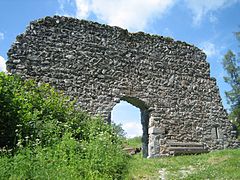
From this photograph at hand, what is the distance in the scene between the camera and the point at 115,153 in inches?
311

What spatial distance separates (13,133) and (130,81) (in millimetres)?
5727

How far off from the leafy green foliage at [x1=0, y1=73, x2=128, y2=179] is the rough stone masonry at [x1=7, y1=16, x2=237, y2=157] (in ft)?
3.09

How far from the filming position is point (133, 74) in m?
12.4

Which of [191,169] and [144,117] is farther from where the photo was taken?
[144,117]

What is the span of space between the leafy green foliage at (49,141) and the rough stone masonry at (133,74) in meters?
0.94

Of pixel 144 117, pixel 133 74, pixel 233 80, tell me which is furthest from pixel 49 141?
pixel 233 80

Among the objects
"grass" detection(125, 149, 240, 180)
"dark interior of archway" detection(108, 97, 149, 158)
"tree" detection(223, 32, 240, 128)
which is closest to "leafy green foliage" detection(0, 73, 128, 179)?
"grass" detection(125, 149, 240, 180)

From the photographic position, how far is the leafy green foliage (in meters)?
5.62

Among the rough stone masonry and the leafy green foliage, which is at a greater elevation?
the rough stone masonry

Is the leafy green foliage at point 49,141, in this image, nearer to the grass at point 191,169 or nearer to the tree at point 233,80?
the grass at point 191,169

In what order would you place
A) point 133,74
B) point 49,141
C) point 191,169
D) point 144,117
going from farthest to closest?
point 144,117 → point 133,74 → point 191,169 → point 49,141

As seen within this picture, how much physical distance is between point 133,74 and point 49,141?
5701 millimetres

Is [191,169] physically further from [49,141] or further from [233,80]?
[233,80]

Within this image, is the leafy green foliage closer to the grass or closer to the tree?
the grass
